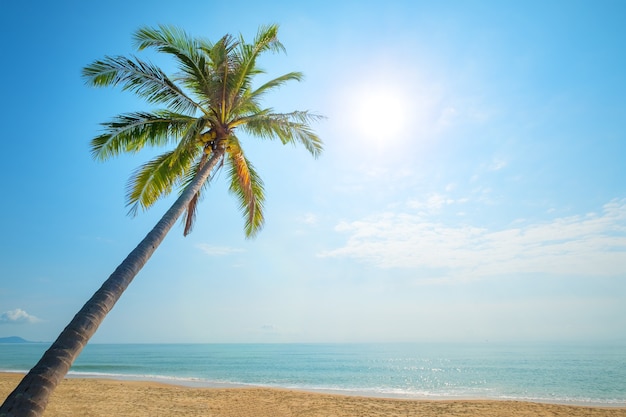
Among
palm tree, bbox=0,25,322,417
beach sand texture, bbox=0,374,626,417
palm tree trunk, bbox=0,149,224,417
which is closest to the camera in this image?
palm tree trunk, bbox=0,149,224,417

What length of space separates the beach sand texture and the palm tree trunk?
351 inches

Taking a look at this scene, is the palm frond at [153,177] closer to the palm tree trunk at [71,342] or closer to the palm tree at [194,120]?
the palm tree at [194,120]

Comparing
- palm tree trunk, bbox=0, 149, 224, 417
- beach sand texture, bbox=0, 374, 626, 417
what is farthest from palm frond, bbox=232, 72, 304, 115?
beach sand texture, bbox=0, 374, 626, 417

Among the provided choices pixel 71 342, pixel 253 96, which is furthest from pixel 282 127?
pixel 71 342

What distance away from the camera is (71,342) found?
3.84 m

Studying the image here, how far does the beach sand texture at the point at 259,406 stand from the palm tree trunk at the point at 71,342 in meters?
8.92

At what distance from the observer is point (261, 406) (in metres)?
13.5

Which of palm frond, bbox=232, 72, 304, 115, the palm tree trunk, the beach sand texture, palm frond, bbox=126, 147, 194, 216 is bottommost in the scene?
the beach sand texture

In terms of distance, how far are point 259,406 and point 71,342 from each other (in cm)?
1168

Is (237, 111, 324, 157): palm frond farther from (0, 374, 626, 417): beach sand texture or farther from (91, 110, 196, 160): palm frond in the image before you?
(0, 374, 626, 417): beach sand texture

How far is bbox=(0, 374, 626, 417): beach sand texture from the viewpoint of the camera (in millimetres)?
12164

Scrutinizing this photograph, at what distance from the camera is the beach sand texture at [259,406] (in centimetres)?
1216

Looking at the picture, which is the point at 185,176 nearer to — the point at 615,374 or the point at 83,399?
the point at 83,399

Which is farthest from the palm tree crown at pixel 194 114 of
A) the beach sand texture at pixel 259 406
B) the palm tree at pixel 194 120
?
the beach sand texture at pixel 259 406
